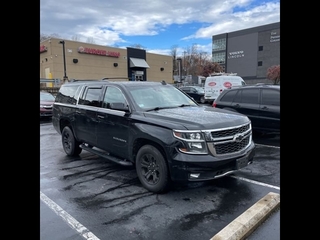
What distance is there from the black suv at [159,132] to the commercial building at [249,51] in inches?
2395

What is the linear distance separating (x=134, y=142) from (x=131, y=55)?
1440 inches

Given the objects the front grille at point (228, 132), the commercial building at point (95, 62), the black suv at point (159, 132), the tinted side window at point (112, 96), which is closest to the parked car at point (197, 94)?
the commercial building at point (95, 62)

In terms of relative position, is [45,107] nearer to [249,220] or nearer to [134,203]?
[134,203]

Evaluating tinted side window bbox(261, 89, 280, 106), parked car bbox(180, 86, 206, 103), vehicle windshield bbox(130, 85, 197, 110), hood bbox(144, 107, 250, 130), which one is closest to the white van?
parked car bbox(180, 86, 206, 103)

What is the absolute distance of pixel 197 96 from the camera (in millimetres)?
23953

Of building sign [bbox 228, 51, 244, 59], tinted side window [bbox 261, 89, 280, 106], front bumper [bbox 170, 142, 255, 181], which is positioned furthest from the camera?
building sign [bbox 228, 51, 244, 59]

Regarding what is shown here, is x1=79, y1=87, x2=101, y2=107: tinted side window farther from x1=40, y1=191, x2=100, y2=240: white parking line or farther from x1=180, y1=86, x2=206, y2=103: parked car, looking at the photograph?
x1=180, y1=86, x2=206, y2=103: parked car

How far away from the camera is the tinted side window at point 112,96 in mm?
4870

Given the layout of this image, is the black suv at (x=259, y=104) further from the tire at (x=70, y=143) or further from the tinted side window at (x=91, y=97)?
the tire at (x=70, y=143)

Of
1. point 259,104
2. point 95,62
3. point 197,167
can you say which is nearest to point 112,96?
point 197,167

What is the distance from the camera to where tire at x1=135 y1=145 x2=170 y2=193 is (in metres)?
3.86
